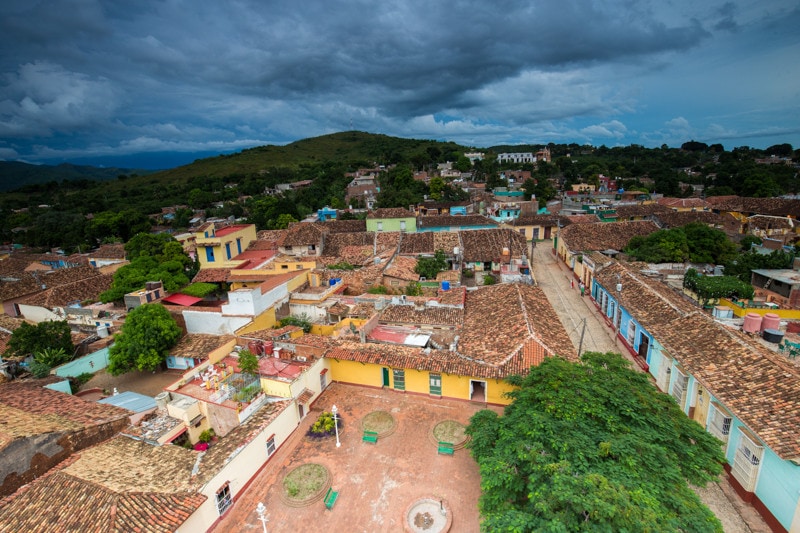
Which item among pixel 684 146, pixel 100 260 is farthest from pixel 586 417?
pixel 684 146

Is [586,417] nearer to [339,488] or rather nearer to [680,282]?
[339,488]

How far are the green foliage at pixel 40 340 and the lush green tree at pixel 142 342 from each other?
11.9ft

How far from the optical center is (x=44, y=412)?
13.3 meters

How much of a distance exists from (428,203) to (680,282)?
3710 centimetres

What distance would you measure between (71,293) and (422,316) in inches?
1042

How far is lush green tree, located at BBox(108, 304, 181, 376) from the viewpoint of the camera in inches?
704

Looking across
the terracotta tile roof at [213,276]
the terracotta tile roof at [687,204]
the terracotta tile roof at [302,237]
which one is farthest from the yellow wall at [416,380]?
the terracotta tile roof at [687,204]

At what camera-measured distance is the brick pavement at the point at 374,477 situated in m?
10.5

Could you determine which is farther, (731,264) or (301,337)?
(731,264)

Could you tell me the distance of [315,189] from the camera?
227 ft

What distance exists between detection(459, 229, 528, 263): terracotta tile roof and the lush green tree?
22419mm

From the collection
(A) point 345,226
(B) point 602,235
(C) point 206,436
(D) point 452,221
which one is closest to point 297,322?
(C) point 206,436

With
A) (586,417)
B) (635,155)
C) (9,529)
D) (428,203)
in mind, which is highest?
(635,155)

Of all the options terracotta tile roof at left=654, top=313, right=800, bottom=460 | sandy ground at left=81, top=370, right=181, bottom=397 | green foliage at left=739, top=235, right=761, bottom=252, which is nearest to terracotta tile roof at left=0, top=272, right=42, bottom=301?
sandy ground at left=81, top=370, right=181, bottom=397
